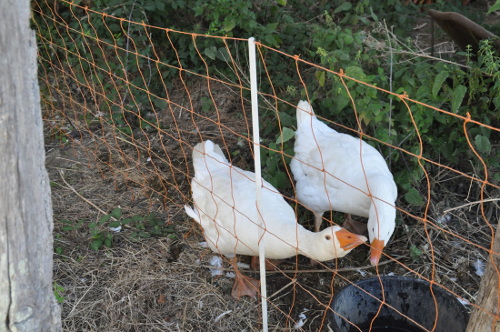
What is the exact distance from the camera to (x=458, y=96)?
336 cm

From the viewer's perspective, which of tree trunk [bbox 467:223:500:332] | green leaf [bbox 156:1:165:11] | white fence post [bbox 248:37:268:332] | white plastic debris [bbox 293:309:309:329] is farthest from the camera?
green leaf [bbox 156:1:165:11]

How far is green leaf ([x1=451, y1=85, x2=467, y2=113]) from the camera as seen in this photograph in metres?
3.33

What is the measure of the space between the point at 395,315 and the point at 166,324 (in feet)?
3.72

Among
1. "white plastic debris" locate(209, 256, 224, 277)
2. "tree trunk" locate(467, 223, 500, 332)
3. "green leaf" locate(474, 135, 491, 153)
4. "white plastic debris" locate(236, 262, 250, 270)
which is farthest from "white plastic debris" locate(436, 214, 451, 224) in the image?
"tree trunk" locate(467, 223, 500, 332)

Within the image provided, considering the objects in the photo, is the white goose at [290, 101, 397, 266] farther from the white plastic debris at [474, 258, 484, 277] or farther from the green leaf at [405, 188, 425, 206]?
the white plastic debris at [474, 258, 484, 277]

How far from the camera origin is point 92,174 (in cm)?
416

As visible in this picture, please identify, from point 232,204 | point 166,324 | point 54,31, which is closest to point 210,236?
point 232,204

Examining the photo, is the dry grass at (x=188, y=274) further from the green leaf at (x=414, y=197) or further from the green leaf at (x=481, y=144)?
the green leaf at (x=481, y=144)

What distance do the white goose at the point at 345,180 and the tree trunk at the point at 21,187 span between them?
5.08 ft

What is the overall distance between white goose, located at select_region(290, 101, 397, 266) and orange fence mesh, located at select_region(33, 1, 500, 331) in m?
0.13

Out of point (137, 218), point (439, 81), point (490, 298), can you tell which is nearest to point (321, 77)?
point (439, 81)

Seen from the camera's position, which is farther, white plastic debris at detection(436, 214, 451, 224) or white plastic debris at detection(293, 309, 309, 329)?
white plastic debris at detection(436, 214, 451, 224)

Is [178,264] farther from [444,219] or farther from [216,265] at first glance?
[444,219]

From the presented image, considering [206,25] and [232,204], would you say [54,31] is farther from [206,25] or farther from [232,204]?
[232,204]
